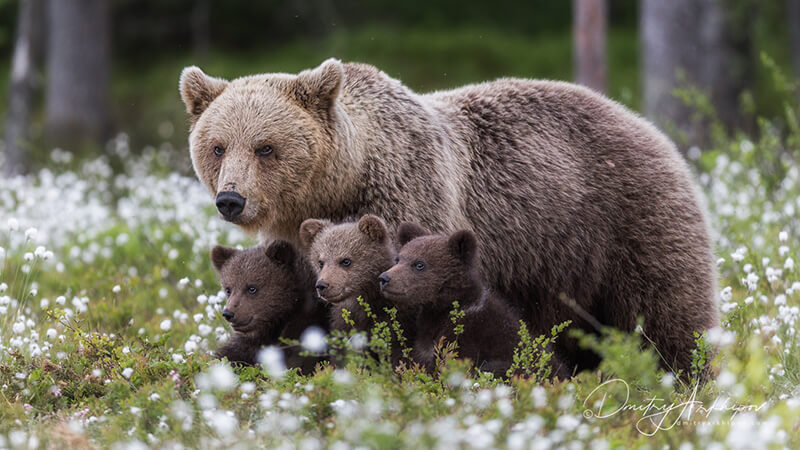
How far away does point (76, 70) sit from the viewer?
17.9m

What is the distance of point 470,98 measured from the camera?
604 centimetres

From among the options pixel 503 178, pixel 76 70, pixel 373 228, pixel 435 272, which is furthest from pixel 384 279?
pixel 76 70

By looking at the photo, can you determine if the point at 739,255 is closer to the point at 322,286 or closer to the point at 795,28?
the point at 322,286

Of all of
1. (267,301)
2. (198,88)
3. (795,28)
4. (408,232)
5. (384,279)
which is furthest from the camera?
→ (795,28)

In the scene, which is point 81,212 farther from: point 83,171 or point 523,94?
point 523,94

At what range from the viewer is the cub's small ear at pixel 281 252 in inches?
217

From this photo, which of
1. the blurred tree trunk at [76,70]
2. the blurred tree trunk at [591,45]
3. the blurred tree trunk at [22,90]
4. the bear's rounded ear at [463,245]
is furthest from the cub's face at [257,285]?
the blurred tree trunk at [76,70]

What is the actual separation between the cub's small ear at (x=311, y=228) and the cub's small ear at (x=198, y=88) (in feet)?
3.33

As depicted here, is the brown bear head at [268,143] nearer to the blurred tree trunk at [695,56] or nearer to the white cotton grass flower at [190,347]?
the white cotton grass flower at [190,347]

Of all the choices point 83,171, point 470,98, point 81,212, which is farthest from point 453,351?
point 83,171

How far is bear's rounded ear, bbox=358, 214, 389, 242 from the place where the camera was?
16.1 ft

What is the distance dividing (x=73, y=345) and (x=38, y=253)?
24.1 inches

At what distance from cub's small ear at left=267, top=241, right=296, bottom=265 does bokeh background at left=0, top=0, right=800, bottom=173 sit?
8094mm

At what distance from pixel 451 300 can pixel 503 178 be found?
1135 mm
